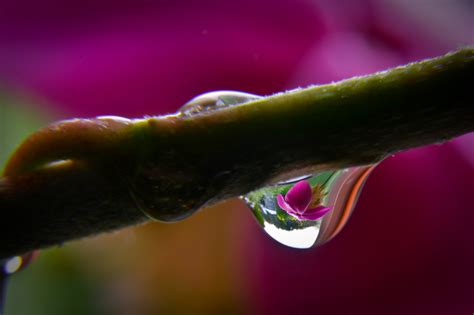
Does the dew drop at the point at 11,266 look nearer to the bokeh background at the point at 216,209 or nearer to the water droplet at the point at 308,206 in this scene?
the water droplet at the point at 308,206

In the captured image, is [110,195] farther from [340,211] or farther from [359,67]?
[359,67]

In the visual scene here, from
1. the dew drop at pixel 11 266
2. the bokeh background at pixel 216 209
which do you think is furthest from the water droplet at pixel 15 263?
the bokeh background at pixel 216 209

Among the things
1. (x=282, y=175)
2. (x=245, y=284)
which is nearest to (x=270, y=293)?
(x=245, y=284)

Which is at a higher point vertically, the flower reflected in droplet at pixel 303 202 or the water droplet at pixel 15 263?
the flower reflected in droplet at pixel 303 202

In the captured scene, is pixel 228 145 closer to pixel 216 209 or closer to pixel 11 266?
pixel 11 266

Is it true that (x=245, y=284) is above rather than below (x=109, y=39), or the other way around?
below
